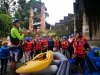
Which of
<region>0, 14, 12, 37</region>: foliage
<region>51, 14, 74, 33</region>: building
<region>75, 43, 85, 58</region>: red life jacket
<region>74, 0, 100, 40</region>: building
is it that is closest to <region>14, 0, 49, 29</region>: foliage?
<region>51, 14, 74, 33</region>: building

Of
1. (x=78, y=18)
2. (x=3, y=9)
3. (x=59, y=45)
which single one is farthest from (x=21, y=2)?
(x=59, y=45)

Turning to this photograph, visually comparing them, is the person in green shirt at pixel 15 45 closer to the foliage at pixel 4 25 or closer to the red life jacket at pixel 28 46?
the red life jacket at pixel 28 46

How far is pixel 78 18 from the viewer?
1032 inches

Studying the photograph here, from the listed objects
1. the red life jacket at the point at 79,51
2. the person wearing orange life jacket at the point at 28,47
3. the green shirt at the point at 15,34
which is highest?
the green shirt at the point at 15,34

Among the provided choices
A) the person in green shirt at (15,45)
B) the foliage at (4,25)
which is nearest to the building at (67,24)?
the foliage at (4,25)

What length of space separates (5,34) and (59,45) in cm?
1540

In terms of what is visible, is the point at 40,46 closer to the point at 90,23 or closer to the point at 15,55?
the point at 15,55

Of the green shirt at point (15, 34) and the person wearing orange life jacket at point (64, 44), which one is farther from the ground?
the green shirt at point (15, 34)

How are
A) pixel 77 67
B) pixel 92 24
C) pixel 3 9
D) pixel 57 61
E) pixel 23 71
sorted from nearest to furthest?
pixel 23 71 → pixel 57 61 → pixel 77 67 → pixel 92 24 → pixel 3 9

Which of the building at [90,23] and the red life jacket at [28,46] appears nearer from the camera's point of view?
the red life jacket at [28,46]

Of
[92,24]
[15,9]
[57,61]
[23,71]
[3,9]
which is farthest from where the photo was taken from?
[15,9]

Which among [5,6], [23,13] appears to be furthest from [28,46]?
[5,6]

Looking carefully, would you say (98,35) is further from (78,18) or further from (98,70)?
(98,70)

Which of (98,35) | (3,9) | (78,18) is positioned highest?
(3,9)
